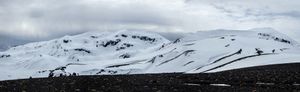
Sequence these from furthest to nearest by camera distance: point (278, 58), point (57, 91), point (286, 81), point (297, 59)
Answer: point (278, 58) → point (297, 59) → point (286, 81) → point (57, 91)

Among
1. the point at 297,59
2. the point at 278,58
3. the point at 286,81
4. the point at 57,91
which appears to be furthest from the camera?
the point at 278,58

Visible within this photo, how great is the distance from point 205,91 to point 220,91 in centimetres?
93

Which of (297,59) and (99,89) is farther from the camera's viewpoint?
(297,59)

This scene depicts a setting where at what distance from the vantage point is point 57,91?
30.0 meters

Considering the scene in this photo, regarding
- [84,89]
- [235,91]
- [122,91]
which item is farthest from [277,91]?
[84,89]

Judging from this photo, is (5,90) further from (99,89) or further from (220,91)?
(220,91)

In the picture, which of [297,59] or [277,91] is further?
[297,59]

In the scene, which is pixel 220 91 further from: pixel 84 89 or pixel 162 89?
pixel 84 89

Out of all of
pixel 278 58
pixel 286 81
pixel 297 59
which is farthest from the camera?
pixel 278 58

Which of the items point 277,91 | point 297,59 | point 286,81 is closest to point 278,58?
point 297,59

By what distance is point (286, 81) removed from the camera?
37531 mm

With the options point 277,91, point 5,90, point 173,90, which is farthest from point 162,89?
point 5,90

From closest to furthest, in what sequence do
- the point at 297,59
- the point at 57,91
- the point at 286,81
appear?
the point at 57,91 < the point at 286,81 < the point at 297,59

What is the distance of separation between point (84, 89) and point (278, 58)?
320ft
